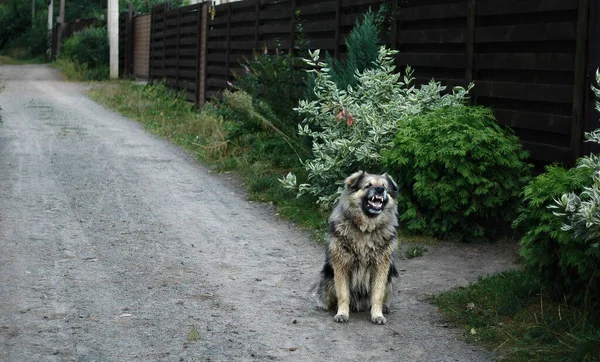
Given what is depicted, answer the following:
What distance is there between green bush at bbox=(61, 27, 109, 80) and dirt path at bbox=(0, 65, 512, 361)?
21.4 m

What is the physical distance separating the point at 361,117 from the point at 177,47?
15228mm

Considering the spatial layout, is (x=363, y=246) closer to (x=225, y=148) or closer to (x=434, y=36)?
(x=434, y=36)

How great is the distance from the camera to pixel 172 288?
7625 mm

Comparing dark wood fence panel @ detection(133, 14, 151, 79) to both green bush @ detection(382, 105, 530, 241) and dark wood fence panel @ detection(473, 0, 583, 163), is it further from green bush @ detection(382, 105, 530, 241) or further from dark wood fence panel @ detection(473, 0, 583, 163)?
green bush @ detection(382, 105, 530, 241)

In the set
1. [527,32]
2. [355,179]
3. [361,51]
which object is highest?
[527,32]

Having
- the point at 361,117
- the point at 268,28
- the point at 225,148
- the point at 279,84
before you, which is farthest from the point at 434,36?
the point at 268,28

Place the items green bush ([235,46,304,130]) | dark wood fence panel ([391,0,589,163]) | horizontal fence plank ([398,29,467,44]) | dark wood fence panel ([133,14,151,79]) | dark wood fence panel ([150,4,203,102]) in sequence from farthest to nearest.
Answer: dark wood fence panel ([133,14,151,79]) < dark wood fence panel ([150,4,203,102]) < green bush ([235,46,304,130]) < horizontal fence plank ([398,29,467,44]) < dark wood fence panel ([391,0,589,163])

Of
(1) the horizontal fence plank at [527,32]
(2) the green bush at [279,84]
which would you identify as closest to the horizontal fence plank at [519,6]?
(1) the horizontal fence plank at [527,32]

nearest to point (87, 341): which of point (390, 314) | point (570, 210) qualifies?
point (390, 314)

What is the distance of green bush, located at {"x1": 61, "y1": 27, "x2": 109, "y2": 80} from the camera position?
115 feet

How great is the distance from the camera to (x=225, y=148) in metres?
15.3

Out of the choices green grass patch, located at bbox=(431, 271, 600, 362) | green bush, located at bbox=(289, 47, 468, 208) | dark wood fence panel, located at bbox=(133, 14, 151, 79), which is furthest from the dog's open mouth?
dark wood fence panel, located at bbox=(133, 14, 151, 79)

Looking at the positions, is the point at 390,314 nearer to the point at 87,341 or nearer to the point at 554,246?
the point at 554,246

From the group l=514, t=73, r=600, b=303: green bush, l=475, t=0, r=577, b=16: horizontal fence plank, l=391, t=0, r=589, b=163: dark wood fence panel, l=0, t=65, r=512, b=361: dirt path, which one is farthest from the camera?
l=475, t=0, r=577, b=16: horizontal fence plank
